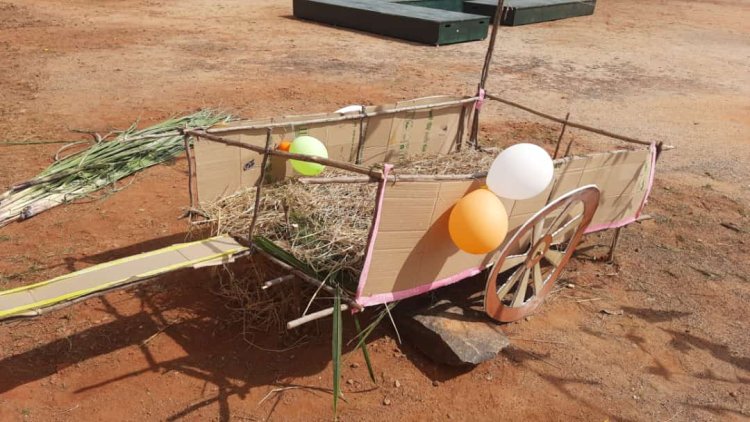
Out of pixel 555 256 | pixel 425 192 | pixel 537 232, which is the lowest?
pixel 555 256

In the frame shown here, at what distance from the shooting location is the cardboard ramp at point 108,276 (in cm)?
278

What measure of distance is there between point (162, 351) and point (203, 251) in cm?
76

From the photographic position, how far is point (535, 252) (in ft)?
12.8

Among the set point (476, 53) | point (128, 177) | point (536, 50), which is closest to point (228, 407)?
point (128, 177)

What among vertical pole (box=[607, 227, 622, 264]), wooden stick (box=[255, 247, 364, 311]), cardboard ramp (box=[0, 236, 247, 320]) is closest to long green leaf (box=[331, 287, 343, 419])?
wooden stick (box=[255, 247, 364, 311])

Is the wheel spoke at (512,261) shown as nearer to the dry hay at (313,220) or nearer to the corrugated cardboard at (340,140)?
the dry hay at (313,220)

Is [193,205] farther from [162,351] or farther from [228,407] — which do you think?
[228,407]

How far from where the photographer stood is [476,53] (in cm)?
1224

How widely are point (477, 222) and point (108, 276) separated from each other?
197 centimetres

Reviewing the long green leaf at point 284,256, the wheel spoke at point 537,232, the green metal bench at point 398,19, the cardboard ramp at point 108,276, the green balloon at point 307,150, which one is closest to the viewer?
the cardboard ramp at point 108,276

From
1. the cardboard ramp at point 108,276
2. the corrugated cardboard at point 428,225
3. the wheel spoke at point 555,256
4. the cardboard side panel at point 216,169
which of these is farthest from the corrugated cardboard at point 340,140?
the wheel spoke at point 555,256

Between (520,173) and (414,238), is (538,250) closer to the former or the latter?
(520,173)

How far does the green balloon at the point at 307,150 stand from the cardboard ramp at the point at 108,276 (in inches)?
36.8

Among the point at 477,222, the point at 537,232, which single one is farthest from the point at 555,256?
the point at 477,222
